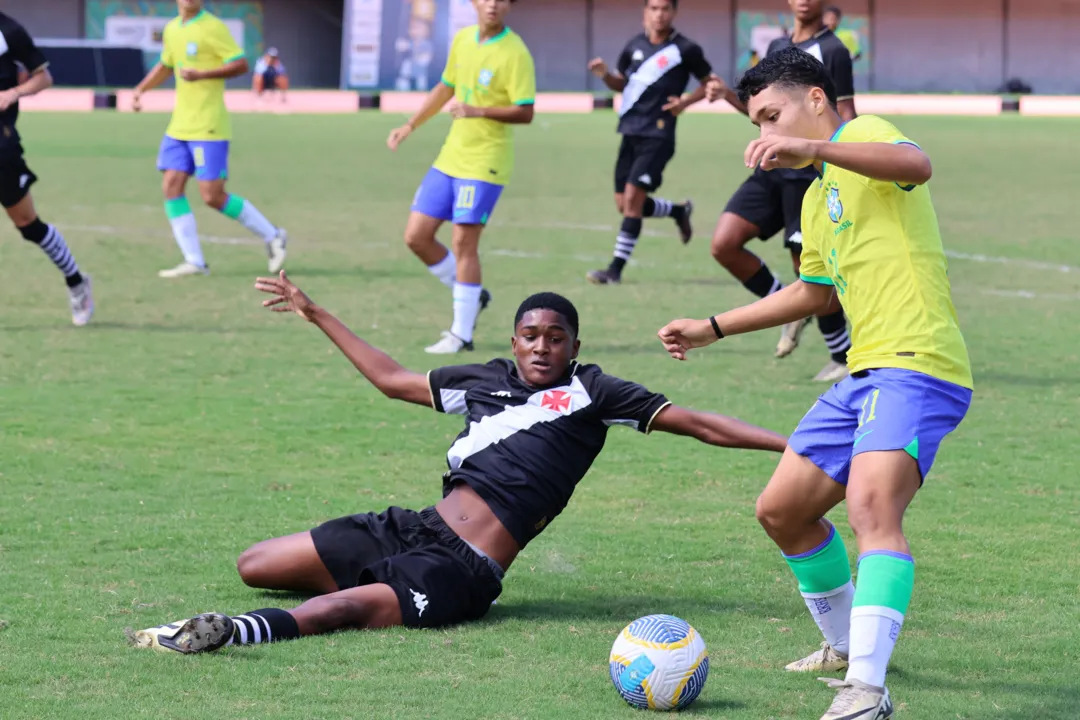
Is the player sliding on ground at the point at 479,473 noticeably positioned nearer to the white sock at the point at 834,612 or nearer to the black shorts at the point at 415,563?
the black shorts at the point at 415,563

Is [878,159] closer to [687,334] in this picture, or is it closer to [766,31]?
[687,334]

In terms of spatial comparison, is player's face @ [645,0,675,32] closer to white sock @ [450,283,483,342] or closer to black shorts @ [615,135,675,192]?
black shorts @ [615,135,675,192]

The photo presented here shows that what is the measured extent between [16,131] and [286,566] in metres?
6.21

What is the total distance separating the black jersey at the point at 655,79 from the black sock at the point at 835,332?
183 inches

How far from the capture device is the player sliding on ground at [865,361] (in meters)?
A: 3.87

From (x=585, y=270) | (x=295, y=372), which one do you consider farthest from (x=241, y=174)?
(x=295, y=372)

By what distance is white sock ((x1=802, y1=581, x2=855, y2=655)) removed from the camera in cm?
458

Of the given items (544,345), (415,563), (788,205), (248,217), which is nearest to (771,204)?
(788,205)

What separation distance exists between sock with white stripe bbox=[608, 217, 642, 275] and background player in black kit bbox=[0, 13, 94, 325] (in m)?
4.74

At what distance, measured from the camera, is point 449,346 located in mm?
9922

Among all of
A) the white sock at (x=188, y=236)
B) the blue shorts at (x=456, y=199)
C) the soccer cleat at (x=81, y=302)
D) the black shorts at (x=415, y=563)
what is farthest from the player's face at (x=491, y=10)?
the black shorts at (x=415, y=563)

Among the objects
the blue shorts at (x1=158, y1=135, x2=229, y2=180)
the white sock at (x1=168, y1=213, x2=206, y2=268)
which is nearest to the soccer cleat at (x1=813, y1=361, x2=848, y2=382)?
the blue shorts at (x1=158, y1=135, x2=229, y2=180)

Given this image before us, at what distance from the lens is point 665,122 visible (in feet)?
44.2

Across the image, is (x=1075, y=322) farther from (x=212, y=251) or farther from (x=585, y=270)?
(x=212, y=251)
